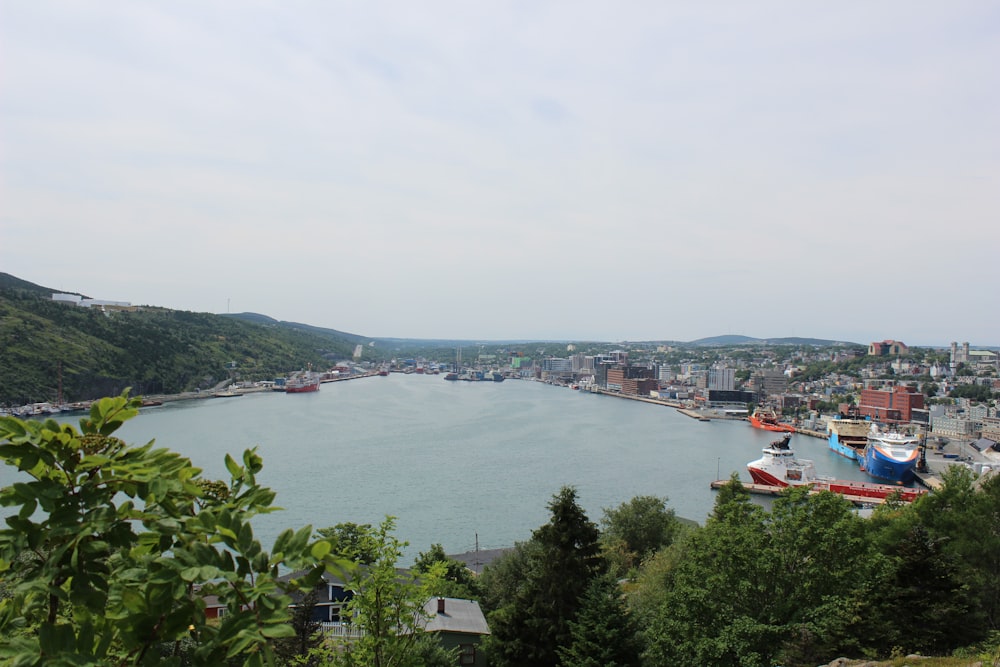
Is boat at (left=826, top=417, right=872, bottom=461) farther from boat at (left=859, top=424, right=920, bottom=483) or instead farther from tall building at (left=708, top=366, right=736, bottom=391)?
tall building at (left=708, top=366, right=736, bottom=391)

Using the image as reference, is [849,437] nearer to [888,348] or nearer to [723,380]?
[723,380]

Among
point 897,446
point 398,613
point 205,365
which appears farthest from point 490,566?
point 205,365

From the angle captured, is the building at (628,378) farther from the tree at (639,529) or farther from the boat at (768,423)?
the tree at (639,529)

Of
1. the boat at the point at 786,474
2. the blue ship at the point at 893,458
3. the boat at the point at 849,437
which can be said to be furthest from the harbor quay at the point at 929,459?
the boat at the point at 849,437

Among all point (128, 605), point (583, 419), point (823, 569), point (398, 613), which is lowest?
point (583, 419)

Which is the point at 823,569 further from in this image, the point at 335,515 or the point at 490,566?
the point at 335,515

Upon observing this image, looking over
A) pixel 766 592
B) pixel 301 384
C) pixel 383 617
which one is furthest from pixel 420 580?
pixel 301 384

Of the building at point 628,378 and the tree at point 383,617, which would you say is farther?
the building at point 628,378
